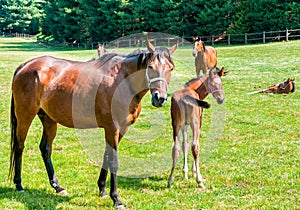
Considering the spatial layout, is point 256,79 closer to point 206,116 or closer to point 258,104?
point 258,104

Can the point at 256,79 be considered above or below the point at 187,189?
above

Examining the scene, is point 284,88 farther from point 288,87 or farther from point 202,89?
point 202,89

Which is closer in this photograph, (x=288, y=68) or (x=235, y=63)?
(x=288, y=68)

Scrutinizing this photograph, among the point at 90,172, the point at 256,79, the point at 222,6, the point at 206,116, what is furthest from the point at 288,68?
the point at 222,6

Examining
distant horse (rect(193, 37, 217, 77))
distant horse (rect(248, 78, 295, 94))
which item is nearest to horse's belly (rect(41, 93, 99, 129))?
distant horse (rect(248, 78, 295, 94))

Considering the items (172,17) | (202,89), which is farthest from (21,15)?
(202,89)

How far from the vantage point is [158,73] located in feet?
15.8

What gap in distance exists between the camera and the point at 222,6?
4322cm

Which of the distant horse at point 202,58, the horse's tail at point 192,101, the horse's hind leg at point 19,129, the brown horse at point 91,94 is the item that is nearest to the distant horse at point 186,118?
the horse's tail at point 192,101

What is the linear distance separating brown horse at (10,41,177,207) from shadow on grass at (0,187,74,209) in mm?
153

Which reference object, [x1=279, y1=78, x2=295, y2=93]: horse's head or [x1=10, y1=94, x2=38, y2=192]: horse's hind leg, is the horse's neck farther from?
[x1=279, y1=78, x2=295, y2=93]: horse's head

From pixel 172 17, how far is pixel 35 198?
130 ft

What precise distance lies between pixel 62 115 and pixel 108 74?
918 mm

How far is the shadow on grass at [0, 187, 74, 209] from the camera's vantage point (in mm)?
5520
